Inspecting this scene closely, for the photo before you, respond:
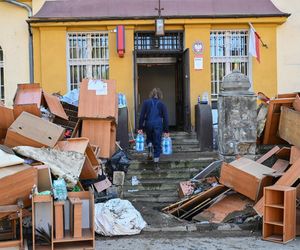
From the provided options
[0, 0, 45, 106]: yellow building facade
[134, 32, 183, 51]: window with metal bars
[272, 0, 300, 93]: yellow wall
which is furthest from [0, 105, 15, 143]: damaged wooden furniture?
[272, 0, 300, 93]: yellow wall

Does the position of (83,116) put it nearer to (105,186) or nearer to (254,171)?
(105,186)

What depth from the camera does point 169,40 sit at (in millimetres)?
13766

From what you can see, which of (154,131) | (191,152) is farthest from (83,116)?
(191,152)

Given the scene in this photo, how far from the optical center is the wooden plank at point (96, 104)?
9570 mm

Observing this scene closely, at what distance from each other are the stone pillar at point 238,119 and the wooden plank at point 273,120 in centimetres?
55

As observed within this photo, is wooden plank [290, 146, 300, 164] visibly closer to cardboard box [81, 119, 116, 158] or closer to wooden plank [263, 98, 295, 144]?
wooden plank [263, 98, 295, 144]

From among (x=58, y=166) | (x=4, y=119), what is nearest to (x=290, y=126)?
(x=58, y=166)

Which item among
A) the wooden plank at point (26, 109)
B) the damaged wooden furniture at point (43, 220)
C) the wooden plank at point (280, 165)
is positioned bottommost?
the damaged wooden furniture at point (43, 220)

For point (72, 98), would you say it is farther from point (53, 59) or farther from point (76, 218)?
point (76, 218)

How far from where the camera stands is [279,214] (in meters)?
7.01

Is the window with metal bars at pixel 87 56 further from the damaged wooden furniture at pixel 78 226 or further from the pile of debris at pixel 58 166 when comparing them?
the damaged wooden furniture at pixel 78 226

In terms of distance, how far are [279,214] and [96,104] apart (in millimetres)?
4426

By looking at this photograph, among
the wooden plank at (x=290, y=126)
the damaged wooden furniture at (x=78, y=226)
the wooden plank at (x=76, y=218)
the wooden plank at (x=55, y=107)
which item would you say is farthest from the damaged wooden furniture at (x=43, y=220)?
the wooden plank at (x=290, y=126)

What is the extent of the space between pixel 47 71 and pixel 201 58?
14.4 feet
